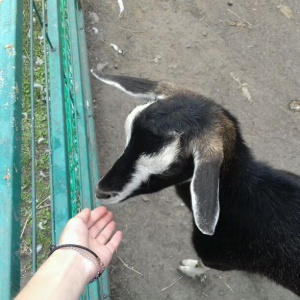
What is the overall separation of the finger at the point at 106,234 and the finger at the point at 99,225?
0.06 ft

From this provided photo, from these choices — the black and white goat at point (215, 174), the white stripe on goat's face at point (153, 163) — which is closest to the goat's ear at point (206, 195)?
the black and white goat at point (215, 174)

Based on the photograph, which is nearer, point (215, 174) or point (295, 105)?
point (215, 174)

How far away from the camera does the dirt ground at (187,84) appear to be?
392cm

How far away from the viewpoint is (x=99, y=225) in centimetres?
263

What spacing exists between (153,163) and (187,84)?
8.33 ft

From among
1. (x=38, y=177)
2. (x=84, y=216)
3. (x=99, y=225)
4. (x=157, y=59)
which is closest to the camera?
(x=84, y=216)

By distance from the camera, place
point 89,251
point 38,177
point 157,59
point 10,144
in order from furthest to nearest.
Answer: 1. point 157,59
2. point 38,177
3. point 89,251
4. point 10,144

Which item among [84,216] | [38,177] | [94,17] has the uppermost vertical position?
[84,216]

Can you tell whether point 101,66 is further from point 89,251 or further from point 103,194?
point 89,251

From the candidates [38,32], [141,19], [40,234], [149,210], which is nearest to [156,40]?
[141,19]

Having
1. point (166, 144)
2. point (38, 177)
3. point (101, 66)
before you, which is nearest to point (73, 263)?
point (166, 144)

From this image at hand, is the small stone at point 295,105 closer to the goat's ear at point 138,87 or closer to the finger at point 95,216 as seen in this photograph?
the goat's ear at point 138,87

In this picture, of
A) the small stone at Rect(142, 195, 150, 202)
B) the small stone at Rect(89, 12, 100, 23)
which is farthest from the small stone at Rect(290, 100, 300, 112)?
the small stone at Rect(89, 12, 100, 23)

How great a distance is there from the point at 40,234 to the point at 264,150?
232 centimetres
